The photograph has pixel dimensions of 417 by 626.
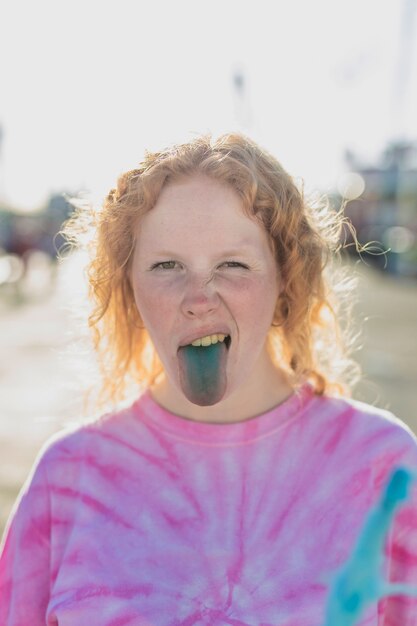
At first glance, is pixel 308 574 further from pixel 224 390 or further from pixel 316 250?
pixel 316 250

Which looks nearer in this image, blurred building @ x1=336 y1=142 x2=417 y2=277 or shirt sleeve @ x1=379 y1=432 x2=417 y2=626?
shirt sleeve @ x1=379 y1=432 x2=417 y2=626

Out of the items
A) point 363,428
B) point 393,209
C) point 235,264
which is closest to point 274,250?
point 235,264

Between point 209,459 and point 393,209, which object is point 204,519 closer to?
point 209,459

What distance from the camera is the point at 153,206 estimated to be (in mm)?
1606

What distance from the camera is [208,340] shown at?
1552 millimetres

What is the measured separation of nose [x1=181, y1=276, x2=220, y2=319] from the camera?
1.52 metres

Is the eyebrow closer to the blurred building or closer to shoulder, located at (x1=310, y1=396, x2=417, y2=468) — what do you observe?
shoulder, located at (x1=310, y1=396, x2=417, y2=468)

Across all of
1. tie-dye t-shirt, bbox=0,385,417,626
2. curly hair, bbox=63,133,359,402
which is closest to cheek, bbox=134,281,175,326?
curly hair, bbox=63,133,359,402

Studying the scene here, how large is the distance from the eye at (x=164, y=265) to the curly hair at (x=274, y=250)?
0.36 feet

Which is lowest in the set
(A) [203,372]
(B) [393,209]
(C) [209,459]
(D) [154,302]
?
(B) [393,209]

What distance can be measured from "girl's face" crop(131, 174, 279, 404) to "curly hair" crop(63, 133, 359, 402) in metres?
0.04

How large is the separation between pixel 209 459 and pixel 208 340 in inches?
10.4

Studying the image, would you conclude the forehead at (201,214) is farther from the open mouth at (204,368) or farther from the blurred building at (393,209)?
the blurred building at (393,209)

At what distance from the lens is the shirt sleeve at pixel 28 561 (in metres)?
1.59
